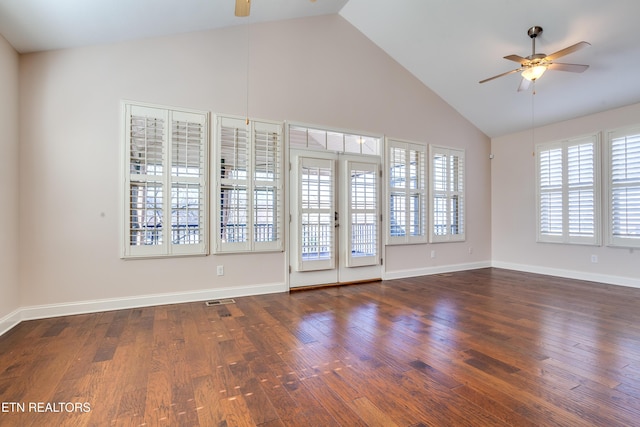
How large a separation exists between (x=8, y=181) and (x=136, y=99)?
Answer: 152cm

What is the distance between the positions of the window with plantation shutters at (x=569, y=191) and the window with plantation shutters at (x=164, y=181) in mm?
6005

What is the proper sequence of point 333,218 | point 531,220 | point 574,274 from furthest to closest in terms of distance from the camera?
point 531,220 → point 574,274 → point 333,218

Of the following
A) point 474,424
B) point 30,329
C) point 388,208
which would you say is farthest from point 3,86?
point 388,208

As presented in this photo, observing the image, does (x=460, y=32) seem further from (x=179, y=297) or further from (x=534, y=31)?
(x=179, y=297)

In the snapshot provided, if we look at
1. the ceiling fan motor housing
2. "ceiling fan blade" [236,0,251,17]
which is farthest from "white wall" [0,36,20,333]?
the ceiling fan motor housing

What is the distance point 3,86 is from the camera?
301cm

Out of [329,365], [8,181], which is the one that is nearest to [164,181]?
[8,181]

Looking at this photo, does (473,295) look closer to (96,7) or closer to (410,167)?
(410,167)

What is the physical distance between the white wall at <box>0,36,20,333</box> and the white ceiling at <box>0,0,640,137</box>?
31 cm

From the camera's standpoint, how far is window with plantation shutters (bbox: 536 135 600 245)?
5.27m

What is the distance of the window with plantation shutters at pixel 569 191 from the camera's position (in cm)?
527

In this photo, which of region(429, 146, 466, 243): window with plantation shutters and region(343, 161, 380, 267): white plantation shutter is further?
region(429, 146, 466, 243): window with plantation shutters

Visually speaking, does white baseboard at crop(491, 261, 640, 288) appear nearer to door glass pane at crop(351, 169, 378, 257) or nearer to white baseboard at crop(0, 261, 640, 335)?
white baseboard at crop(0, 261, 640, 335)

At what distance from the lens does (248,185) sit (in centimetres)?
432
